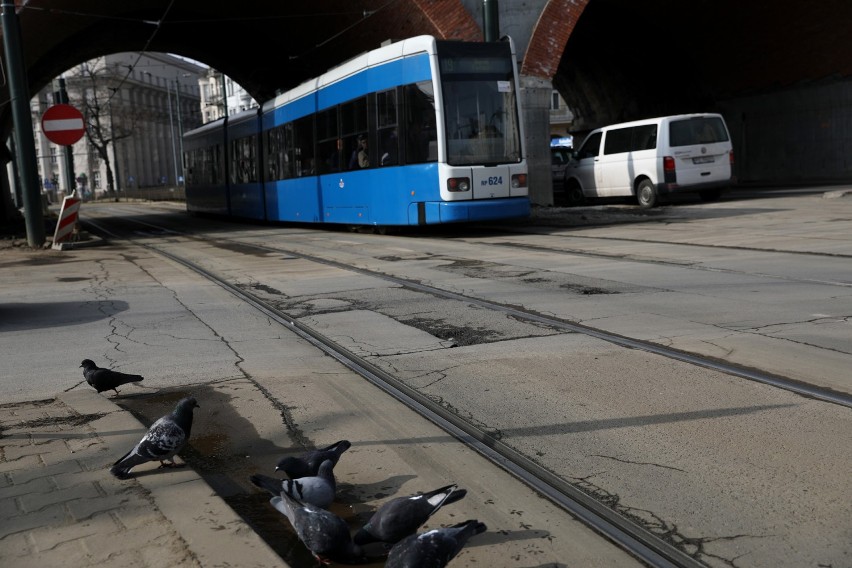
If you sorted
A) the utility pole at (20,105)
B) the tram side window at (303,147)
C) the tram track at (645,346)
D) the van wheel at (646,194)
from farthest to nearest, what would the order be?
the van wheel at (646,194) → the tram side window at (303,147) → the utility pole at (20,105) → the tram track at (645,346)

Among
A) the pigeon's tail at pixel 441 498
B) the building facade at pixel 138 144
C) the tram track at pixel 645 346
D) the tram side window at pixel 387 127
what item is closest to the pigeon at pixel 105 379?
the pigeon's tail at pixel 441 498

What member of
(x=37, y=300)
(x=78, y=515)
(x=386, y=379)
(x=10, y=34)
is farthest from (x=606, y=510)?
(x=10, y=34)

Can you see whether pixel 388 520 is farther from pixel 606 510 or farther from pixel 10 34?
pixel 10 34

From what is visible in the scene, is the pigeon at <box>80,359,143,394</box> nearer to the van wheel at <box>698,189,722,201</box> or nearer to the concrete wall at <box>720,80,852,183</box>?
the van wheel at <box>698,189,722,201</box>

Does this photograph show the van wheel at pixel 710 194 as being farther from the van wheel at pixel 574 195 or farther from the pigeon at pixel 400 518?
the pigeon at pixel 400 518

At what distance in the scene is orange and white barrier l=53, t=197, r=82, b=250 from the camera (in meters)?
18.1

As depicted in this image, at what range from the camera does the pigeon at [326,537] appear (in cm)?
300

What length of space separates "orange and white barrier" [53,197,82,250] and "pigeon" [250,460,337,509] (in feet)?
52.3

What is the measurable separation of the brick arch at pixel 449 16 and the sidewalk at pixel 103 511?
20.2 m

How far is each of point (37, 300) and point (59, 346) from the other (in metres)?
3.35

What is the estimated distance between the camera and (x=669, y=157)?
20.9 m

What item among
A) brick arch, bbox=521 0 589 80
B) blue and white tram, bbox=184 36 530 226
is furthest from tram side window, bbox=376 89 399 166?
brick arch, bbox=521 0 589 80

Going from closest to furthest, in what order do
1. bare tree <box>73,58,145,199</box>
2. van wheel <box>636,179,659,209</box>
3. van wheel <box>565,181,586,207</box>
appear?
1. van wheel <box>636,179,659,209</box>
2. van wheel <box>565,181,586,207</box>
3. bare tree <box>73,58,145,199</box>

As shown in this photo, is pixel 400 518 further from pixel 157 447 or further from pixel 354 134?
pixel 354 134
